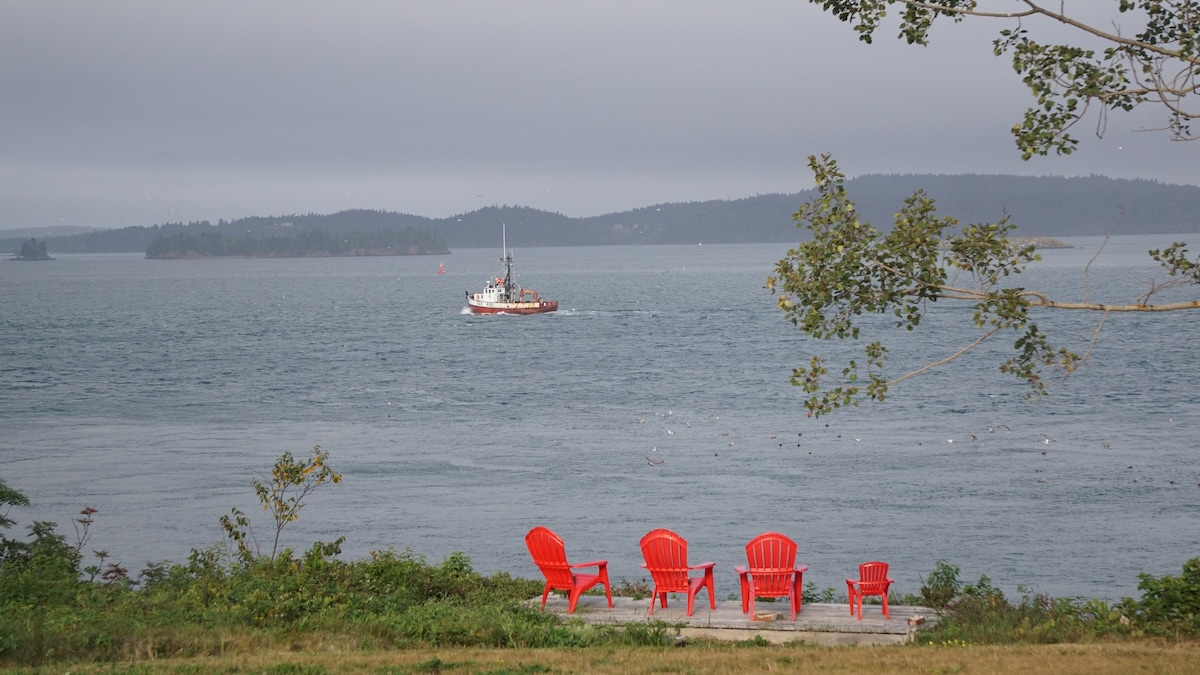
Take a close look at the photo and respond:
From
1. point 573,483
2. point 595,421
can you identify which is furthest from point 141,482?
point 595,421

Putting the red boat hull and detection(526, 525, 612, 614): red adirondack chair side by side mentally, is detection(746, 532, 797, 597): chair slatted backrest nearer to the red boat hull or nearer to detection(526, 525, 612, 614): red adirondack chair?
detection(526, 525, 612, 614): red adirondack chair

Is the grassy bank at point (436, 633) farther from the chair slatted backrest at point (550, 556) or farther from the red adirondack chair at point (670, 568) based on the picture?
the red adirondack chair at point (670, 568)

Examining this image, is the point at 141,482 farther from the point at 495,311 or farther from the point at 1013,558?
the point at 495,311

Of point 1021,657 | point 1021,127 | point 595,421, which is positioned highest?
point 1021,127

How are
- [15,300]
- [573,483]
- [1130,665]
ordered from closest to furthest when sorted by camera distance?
[1130,665]
[573,483]
[15,300]

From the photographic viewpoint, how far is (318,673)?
885cm

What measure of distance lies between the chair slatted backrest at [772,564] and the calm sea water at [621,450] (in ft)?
14.9

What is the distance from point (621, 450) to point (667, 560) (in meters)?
22.3

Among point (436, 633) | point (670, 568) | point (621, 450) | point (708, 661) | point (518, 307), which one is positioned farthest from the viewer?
point (518, 307)

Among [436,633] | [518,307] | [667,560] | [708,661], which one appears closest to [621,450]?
[667,560]

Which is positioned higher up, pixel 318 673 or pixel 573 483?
pixel 318 673

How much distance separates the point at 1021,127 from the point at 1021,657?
409cm

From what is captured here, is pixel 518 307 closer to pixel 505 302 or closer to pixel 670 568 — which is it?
pixel 505 302

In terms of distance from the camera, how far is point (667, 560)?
12312 millimetres
